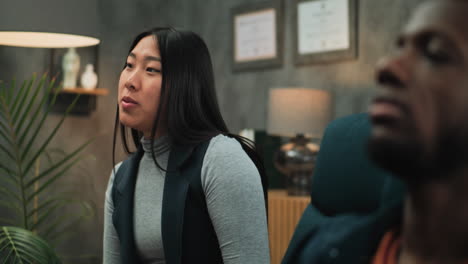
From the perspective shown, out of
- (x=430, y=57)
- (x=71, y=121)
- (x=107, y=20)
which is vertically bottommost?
(x=71, y=121)

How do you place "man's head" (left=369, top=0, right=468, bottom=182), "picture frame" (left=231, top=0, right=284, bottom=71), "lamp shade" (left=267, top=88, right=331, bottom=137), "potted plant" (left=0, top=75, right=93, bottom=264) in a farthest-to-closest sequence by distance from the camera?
"picture frame" (left=231, top=0, right=284, bottom=71)
"lamp shade" (left=267, top=88, right=331, bottom=137)
"potted plant" (left=0, top=75, right=93, bottom=264)
"man's head" (left=369, top=0, right=468, bottom=182)

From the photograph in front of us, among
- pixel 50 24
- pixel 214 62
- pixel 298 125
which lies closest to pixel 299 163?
pixel 298 125

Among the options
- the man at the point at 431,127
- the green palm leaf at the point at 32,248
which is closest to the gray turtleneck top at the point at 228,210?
the green palm leaf at the point at 32,248

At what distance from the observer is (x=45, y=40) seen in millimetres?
2744

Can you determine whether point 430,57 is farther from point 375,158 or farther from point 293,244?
point 293,244

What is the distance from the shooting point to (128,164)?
180cm

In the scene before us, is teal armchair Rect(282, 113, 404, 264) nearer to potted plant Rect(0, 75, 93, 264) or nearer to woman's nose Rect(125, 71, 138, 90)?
woman's nose Rect(125, 71, 138, 90)

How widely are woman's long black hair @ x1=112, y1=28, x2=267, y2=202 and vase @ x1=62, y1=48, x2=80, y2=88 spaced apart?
9.44 feet

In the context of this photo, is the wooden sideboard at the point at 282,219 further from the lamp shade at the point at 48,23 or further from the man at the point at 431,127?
the man at the point at 431,127

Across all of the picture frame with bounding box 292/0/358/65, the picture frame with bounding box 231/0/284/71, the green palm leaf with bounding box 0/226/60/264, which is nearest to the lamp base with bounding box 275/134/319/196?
the picture frame with bounding box 292/0/358/65

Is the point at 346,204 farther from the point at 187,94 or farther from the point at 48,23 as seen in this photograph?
the point at 48,23

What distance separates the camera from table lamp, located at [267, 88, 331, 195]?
3514 mm

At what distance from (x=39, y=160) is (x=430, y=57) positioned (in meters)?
4.11

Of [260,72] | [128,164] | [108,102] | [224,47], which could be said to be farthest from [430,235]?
[108,102]
